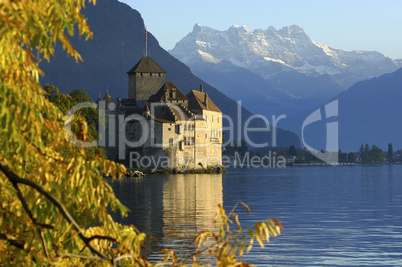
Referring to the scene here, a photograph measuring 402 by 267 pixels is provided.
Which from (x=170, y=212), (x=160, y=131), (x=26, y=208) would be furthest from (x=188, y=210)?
(x=160, y=131)

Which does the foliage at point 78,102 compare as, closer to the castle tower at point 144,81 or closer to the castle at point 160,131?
the castle at point 160,131

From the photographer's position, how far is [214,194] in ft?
212

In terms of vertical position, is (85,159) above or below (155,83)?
below

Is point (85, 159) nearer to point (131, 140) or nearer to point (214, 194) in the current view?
point (214, 194)

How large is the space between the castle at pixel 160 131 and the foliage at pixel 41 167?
101959 mm

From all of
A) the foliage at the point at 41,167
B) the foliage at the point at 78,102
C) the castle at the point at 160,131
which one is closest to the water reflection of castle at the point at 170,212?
the foliage at the point at 78,102

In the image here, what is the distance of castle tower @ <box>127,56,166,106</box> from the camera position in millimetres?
127750

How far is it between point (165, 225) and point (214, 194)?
27.7 metres

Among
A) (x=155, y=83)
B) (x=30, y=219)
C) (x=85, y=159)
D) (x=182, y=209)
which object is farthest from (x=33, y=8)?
(x=155, y=83)

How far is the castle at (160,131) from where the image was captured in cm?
11469

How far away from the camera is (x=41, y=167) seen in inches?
352

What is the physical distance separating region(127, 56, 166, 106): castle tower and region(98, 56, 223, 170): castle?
415 millimetres

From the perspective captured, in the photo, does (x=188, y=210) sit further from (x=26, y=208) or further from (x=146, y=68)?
(x=146, y=68)

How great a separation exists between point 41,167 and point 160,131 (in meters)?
105
